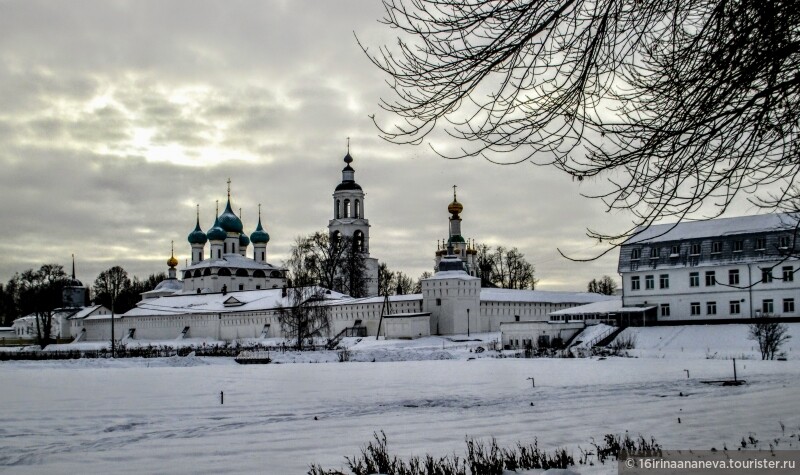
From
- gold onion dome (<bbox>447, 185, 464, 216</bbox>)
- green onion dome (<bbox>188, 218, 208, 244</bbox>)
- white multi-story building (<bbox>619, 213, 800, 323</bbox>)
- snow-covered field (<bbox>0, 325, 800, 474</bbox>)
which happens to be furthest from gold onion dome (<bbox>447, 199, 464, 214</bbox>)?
snow-covered field (<bbox>0, 325, 800, 474</bbox>)

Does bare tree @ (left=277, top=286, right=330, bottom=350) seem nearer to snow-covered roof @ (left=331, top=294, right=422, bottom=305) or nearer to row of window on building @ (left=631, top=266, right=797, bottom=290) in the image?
snow-covered roof @ (left=331, top=294, right=422, bottom=305)

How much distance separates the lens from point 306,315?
200ft

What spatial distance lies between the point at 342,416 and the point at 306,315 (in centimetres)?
4663

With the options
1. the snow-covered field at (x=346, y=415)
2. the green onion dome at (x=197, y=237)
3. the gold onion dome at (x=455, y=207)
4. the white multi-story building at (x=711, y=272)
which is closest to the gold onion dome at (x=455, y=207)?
the gold onion dome at (x=455, y=207)

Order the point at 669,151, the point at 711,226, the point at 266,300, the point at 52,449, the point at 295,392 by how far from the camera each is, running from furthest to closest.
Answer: the point at 266,300 < the point at 711,226 < the point at 295,392 < the point at 52,449 < the point at 669,151

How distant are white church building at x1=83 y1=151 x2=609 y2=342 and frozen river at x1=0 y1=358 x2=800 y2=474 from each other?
126 feet

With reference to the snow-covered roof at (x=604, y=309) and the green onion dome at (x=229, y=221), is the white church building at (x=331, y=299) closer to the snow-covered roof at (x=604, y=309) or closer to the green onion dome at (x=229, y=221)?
the green onion dome at (x=229, y=221)

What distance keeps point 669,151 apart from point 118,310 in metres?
106

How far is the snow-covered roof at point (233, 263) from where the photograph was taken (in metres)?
93.2

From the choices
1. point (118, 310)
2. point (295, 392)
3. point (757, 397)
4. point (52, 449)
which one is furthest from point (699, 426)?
point (118, 310)

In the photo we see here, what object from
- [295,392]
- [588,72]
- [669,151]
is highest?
[588,72]

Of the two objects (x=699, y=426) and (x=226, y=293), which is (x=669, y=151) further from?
(x=226, y=293)

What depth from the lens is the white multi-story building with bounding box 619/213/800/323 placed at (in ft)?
140

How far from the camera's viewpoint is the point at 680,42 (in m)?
7.86
